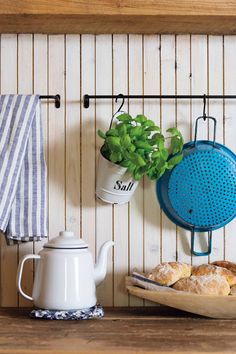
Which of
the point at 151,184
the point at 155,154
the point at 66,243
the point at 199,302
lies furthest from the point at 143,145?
the point at 199,302

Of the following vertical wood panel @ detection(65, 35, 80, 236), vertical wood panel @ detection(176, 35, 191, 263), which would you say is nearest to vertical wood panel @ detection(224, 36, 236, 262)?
vertical wood panel @ detection(176, 35, 191, 263)

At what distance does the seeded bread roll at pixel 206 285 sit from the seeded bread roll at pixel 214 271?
0.05 m

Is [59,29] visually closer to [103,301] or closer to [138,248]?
[138,248]

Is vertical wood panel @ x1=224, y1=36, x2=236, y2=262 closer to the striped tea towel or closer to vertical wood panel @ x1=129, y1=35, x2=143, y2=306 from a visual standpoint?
vertical wood panel @ x1=129, y1=35, x2=143, y2=306

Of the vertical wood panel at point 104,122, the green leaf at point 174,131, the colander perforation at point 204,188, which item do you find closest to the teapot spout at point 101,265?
the vertical wood panel at point 104,122

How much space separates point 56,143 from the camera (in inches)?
79.9

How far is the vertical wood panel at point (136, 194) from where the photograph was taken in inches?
79.4

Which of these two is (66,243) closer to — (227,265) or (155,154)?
(155,154)

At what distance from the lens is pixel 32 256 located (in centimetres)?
179

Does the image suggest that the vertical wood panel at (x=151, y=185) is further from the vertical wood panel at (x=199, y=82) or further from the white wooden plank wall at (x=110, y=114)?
the vertical wood panel at (x=199, y=82)

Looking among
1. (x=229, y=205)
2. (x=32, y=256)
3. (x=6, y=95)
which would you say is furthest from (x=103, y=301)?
(x=6, y=95)

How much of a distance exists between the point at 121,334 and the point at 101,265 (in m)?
0.32

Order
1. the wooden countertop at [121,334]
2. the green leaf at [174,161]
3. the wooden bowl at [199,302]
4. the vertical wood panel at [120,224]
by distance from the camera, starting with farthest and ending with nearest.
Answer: the vertical wood panel at [120,224] < the green leaf at [174,161] < the wooden bowl at [199,302] < the wooden countertop at [121,334]

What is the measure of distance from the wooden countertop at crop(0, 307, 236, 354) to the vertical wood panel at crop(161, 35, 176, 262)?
240 millimetres
